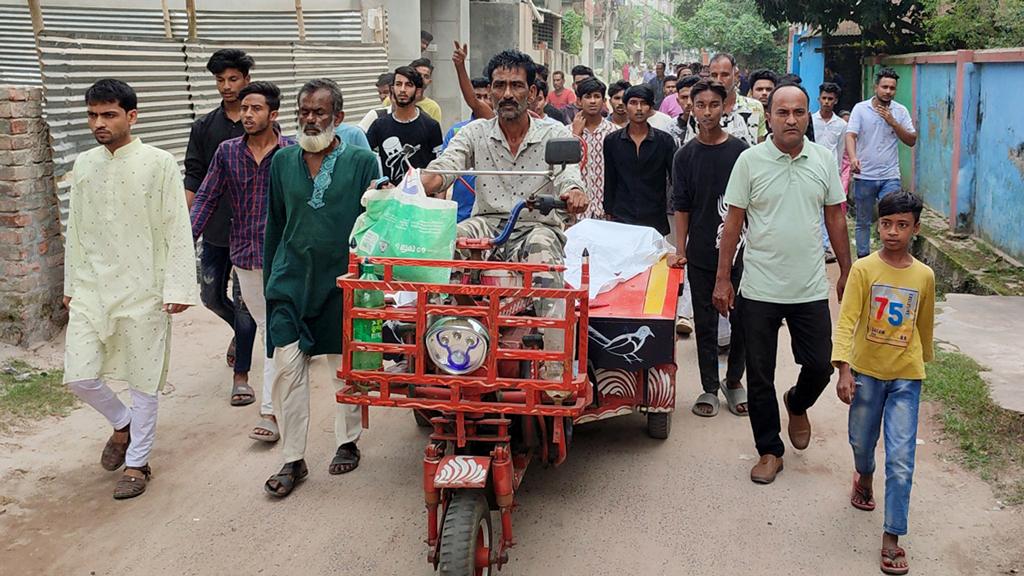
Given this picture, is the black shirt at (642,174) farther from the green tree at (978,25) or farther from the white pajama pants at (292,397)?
the green tree at (978,25)

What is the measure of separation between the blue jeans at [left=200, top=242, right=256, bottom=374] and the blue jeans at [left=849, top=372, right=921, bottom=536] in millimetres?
3628

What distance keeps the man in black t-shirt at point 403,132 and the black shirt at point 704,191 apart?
2.18 meters

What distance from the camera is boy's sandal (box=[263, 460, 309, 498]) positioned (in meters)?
4.95

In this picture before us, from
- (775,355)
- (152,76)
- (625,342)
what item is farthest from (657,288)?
(152,76)

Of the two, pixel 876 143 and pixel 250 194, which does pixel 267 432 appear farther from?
pixel 876 143

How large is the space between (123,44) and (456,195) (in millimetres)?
2989

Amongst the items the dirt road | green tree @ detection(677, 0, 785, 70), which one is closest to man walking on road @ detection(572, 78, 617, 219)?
the dirt road

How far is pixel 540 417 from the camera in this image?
172 inches

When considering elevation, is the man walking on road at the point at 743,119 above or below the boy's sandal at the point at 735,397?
above

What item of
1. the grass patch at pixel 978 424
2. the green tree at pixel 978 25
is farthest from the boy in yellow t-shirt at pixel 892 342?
the green tree at pixel 978 25

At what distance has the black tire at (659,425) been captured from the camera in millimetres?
5617

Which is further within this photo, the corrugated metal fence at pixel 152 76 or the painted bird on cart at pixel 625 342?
the corrugated metal fence at pixel 152 76

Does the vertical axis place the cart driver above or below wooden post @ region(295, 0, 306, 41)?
below

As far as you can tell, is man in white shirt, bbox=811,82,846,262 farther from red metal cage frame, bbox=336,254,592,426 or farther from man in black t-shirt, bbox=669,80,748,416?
red metal cage frame, bbox=336,254,592,426
